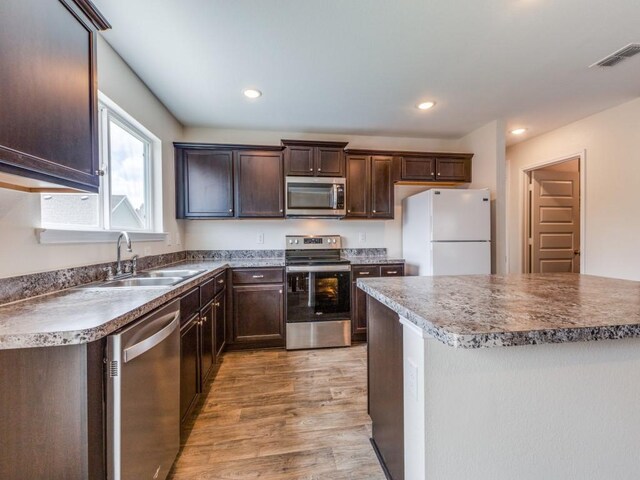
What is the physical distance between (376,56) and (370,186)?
5.12 feet

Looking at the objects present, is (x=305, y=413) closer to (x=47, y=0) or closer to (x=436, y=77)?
(x=47, y=0)

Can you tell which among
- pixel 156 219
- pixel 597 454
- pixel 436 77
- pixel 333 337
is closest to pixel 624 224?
pixel 436 77

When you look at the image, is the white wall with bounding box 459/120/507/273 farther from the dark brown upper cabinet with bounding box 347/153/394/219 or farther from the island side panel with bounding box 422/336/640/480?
the island side panel with bounding box 422/336/640/480

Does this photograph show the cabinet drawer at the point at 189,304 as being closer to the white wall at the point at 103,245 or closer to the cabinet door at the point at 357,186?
the white wall at the point at 103,245

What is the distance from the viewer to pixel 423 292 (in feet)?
4.11

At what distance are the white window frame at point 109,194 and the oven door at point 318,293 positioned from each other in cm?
141

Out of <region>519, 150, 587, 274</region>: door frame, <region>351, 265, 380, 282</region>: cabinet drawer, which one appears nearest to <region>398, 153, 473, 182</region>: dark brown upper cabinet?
<region>519, 150, 587, 274</region>: door frame

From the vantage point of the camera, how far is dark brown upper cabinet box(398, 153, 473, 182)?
353cm

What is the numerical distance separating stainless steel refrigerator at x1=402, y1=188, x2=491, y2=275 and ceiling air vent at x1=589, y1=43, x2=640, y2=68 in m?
1.30

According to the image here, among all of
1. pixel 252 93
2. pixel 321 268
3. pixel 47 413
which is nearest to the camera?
pixel 47 413

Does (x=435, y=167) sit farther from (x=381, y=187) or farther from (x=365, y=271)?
(x=365, y=271)

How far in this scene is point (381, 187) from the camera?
11.4 ft

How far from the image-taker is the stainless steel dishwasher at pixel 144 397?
3.10 ft

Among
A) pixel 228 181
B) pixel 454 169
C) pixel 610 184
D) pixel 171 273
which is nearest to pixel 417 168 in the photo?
pixel 454 169
